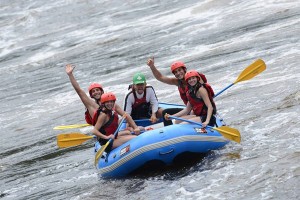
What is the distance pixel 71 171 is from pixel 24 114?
603cm

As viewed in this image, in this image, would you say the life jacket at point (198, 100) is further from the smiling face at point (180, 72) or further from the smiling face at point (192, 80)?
the smiling face at point (180, 72)

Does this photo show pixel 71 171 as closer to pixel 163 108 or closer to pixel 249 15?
pixel 163 108

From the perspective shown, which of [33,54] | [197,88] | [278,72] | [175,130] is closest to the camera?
[175,130]

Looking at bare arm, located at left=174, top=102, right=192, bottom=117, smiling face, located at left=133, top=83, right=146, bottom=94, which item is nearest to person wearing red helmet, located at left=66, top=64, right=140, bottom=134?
smiling face, located at left=133, top=83, right=146, bottom=94

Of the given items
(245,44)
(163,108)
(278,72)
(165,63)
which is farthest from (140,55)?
(163,108)

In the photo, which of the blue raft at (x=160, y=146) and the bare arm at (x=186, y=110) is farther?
the bare arm at (x=186, y=110)

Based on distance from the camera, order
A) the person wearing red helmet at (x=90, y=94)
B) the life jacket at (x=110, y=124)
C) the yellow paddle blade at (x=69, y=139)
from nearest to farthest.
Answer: the life jacket at (x=110, y=124), the person wearing red helmet at (x=90, y=94), the yellow paddle blade at (x=69, y=139)

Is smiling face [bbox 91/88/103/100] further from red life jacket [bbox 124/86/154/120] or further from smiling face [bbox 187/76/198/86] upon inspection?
smiling face [bbox 187/76/198/86]

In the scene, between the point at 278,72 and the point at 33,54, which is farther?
the point at 33,54

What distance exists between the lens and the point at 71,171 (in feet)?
30.9

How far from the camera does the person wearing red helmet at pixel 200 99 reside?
27.1 feet

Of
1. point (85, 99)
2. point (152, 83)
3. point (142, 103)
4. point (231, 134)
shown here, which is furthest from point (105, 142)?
point (152, 83)

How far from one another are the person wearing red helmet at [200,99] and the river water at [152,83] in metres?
0.47

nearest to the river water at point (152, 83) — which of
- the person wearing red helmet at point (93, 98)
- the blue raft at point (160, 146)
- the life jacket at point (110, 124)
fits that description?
the blue raft at point (160, 146)
